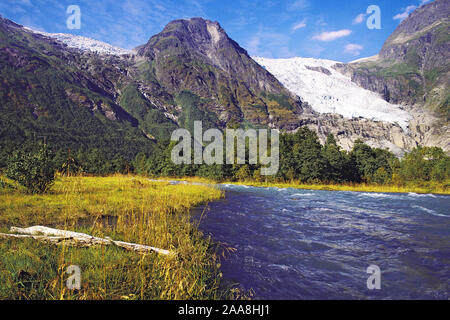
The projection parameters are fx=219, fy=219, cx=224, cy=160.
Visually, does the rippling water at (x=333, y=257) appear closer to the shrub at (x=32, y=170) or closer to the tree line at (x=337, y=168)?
the shrub at (x=32, y=170)

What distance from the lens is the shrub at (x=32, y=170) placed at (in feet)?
40.0

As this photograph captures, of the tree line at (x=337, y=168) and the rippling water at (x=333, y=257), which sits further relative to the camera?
the tree line at (x=337, y=168)

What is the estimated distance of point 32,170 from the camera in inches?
488

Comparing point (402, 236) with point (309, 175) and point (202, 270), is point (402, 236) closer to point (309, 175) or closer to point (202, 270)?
point (202, 270)

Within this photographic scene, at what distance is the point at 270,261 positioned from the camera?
6422mm

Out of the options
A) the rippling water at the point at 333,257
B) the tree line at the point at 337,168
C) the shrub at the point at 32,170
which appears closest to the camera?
the rippling water at the point at 333,257

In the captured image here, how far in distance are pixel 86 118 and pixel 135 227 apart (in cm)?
20585

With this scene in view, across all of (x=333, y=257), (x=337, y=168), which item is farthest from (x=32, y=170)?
(x=337, y=168)

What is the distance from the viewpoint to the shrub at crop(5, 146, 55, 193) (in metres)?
12.2

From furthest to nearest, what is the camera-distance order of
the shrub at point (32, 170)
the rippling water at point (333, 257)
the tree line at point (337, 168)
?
the tree line at point (337, 168), the shrub at point (32, 170), the rippling water at point (333, 257)

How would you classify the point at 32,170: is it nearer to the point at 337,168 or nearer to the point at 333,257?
the point at 333,257

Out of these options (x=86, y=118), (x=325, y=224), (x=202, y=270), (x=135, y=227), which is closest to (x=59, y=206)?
(x=135, y=227)

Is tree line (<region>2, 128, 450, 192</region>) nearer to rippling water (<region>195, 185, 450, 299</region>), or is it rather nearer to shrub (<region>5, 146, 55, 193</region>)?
shrub (<region>5, 146, 55, 193</region>)

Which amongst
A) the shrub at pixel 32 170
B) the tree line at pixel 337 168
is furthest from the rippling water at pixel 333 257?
the tree line at pixel 337 168
